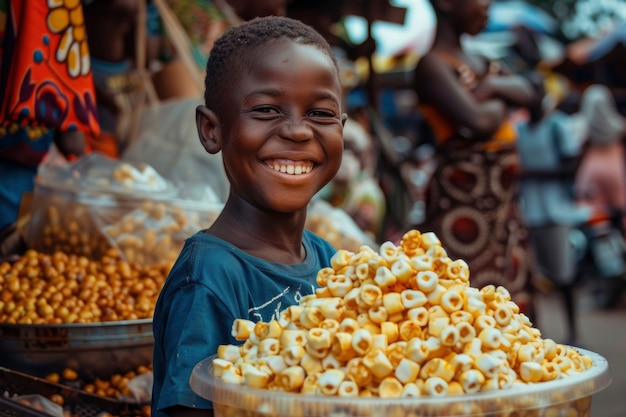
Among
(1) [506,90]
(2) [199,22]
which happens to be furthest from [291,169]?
(2) [199,22]

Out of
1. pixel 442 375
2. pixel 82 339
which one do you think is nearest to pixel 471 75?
pixel 82 339

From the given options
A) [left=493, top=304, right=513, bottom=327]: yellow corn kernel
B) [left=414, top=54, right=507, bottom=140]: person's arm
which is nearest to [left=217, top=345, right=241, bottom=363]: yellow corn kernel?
[left=493, top=304, right=513, bottom=327]: yellow corn kernel

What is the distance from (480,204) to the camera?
13.5ft

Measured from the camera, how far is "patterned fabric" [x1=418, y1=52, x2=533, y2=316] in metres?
4.11

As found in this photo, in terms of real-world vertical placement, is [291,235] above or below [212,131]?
below

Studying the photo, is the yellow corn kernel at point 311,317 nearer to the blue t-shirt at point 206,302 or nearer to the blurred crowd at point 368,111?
the blue t-shirt at point 206,302

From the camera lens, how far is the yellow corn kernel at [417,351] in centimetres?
123

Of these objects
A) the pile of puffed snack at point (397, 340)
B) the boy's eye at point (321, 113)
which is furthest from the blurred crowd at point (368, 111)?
the pile of puffed snack at point (397, 340)

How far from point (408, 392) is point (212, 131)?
75 cm

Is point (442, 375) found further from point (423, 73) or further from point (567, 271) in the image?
point (567, 271)

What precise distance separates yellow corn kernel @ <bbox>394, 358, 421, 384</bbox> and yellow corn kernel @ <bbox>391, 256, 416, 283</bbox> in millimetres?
147

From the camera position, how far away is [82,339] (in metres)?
2.22

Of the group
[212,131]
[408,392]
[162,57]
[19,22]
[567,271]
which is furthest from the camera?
[567,271]

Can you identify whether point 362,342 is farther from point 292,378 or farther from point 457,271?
point 457,271
